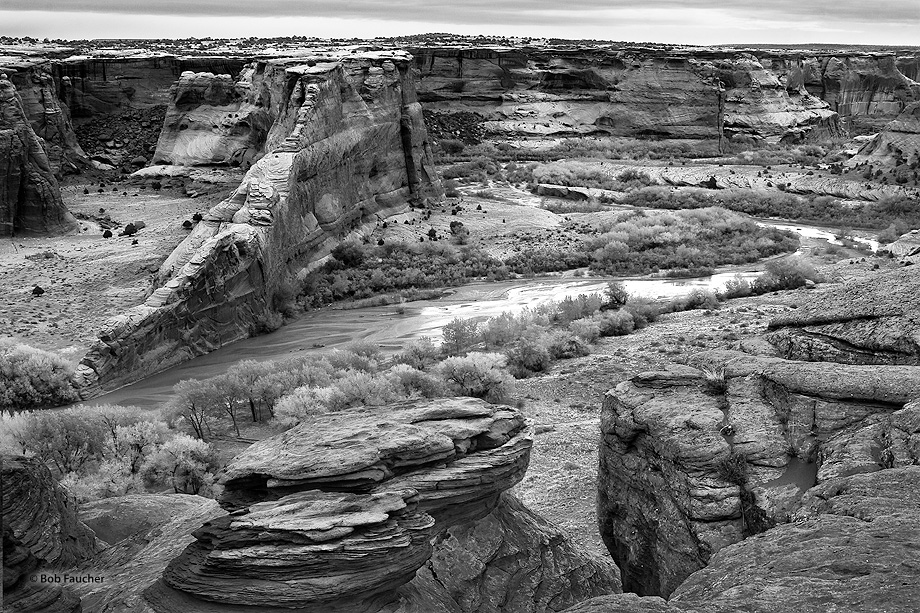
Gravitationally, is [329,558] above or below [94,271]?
above

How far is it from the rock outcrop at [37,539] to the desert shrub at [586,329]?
46.8 ft

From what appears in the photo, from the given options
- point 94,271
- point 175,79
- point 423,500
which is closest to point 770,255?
point 94,271

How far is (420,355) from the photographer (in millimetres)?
21938

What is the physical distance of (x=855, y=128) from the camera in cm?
6994

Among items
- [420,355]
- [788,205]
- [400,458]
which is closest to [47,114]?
[420,355]

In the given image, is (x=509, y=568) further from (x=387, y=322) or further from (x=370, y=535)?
(x=387, y=322)

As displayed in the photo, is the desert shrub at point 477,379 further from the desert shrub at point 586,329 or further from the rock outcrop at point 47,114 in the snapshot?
the rock outcrop at point 47,114

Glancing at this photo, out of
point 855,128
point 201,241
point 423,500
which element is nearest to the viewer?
point 423,500

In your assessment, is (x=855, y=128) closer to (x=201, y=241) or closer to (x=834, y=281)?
(x=834, y=281)

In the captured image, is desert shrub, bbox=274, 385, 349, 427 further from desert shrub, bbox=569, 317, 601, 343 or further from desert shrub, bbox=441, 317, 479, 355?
desert shrub, bbox=569, 317, 601, 343

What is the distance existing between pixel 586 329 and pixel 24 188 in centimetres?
2177

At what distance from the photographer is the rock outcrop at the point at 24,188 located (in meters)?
32.6

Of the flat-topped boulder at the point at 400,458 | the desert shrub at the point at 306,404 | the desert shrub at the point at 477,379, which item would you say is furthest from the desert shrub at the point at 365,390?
the flat-topped boulder at the point at 400,458

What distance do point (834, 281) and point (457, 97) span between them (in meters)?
38.4
